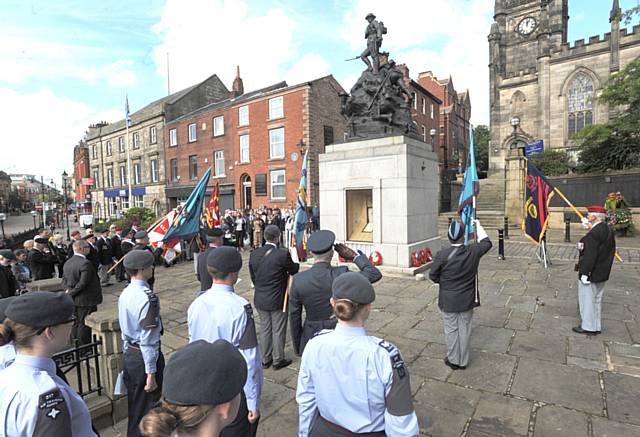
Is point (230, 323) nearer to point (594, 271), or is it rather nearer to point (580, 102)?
point (594, 271)

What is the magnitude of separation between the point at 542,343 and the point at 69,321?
5828 mm

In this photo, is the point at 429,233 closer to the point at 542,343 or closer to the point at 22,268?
the point at 542,343

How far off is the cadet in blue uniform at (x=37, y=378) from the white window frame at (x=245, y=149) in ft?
87.6

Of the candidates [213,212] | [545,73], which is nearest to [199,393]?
[213,212]

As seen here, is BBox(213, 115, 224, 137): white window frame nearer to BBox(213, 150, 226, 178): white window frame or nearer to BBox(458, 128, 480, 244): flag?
BBox(213, 150, 226, 178): white window frame

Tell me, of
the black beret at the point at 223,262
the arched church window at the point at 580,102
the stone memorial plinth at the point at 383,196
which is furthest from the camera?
the arched church window at the point at 580,102

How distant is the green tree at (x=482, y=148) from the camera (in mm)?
54312

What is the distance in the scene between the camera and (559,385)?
4.07 metres

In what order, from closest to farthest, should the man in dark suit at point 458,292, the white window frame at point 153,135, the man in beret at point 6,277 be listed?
the man in dark suit at point 458,292 → the man in beret at point 6,277 → the white window frame at point 153,135

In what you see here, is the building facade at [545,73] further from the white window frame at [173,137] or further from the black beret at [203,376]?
the black beret at [203,376]

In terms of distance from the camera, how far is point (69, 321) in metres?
2.00

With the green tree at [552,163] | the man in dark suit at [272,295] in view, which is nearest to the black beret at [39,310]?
the man in dark suit at [272,295]

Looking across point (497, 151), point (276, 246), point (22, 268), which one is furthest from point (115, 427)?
point (497, 151)

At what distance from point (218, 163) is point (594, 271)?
1127 inches
